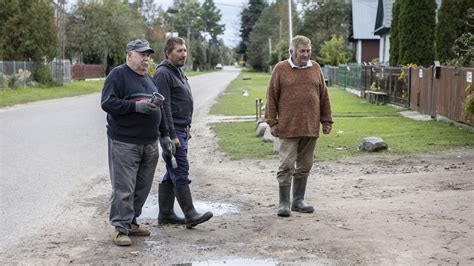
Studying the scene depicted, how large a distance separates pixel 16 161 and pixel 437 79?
12263mm

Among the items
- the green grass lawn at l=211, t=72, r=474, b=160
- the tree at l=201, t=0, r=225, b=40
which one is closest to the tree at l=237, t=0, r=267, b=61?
the tree at l=201, t=0, r=225, b=40

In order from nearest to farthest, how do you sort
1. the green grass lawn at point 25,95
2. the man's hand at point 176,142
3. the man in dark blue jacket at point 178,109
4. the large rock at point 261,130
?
the man's hand at point 176,142 < the man in dark blue jacket at point 178,109 < the large rock at point 261,130 < the green grass lawn at point 25,95

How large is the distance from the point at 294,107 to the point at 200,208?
67.6 inches

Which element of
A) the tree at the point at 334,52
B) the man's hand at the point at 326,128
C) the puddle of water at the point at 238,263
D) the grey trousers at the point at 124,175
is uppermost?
the tree at the point at 334,52

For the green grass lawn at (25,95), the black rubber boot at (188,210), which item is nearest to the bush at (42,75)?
the green grass lawn at (25,95)

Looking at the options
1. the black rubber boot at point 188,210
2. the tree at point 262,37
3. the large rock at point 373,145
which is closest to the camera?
the black rubber boot at point 188,210

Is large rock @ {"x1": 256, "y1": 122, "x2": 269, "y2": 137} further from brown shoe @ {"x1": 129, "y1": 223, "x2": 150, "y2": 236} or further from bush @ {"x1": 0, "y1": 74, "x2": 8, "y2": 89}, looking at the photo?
bush @ {"x1": 0, "y1": 74, "x2": 8, "y2": 89}

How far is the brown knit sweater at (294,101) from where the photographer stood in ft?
23.4

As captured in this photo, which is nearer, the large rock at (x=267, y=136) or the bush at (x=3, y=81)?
the large rock at (x=267, y=136)

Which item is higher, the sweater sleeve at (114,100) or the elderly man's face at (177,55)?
the elderly man's face at (177,55)

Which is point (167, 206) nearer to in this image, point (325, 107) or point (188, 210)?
point (188, 210)

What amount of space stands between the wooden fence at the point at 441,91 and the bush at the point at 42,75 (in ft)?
85.3

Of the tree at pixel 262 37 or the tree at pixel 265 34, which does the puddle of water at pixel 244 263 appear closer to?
the tree at pixel 265 34

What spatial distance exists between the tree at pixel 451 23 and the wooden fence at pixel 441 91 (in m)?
1.17
